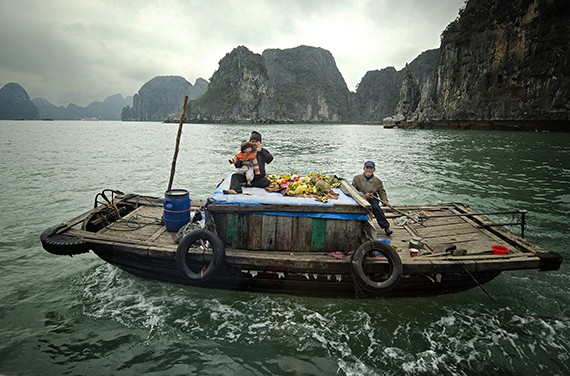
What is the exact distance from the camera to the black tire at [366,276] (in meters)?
5.62

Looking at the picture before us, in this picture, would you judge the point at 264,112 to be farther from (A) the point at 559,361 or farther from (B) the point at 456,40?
(A) the point at 559,361

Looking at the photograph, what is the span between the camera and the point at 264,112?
196 meters

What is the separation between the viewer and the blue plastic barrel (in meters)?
7.22

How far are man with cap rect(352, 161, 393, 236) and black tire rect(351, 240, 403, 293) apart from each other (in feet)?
5.99

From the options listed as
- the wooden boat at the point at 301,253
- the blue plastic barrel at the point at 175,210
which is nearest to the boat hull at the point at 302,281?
the wooden boat at the point at 301,253

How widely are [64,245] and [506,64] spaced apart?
92.3 meters

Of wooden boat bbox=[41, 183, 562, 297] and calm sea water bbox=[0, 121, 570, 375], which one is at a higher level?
wooden boat bbox=[41, 183, 562, 297]

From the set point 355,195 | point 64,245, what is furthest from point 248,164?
point 64,245

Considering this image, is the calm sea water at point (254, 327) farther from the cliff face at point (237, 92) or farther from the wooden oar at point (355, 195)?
the cliff face at point (237, 92)

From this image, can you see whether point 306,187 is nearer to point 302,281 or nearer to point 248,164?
point 248,164

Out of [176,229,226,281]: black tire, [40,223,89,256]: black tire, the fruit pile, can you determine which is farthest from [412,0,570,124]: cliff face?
[40,223,89,256]: black tire

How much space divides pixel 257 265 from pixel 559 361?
5730 millimetres

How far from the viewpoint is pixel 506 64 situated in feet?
232

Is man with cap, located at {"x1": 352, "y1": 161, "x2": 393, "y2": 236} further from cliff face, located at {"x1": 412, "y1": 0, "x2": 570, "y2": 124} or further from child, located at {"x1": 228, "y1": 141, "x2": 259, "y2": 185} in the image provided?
cliff face, located at {"x1": 412, "y1": 0, "x2": 570, "y2": 124}
